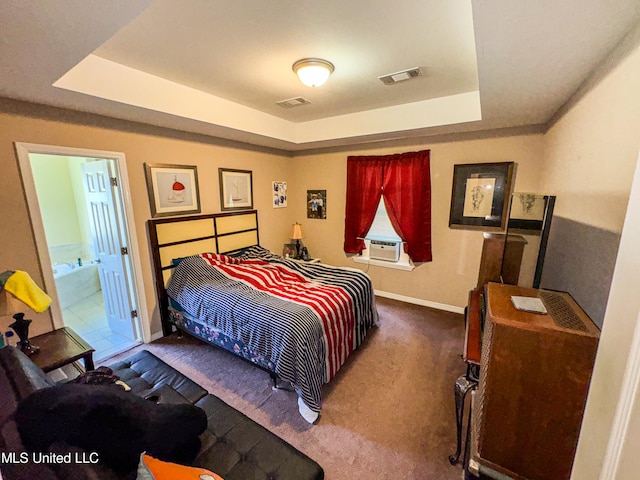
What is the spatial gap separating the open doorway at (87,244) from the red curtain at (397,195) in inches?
115

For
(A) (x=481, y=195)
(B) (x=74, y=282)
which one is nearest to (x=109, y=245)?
(B) (x=74, y=282)

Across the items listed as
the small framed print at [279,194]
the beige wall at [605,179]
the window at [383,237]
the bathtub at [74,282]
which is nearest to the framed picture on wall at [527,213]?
the beige wall at [605,179]

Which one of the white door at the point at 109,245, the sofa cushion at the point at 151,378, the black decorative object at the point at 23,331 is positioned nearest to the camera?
the sofa cushion at the point at 151,378

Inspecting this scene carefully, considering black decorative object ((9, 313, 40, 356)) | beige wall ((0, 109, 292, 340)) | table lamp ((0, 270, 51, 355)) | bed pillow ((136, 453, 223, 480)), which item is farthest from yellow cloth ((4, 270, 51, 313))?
bed pillow ((136, 453, 223, 480))

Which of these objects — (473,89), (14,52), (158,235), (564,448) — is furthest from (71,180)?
(564,448)

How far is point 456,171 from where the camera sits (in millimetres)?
3242

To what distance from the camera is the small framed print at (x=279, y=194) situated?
4.31 meters

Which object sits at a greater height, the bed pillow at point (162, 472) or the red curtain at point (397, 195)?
the red curtain at point (397, 195)

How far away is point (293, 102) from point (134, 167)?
1.80 metres

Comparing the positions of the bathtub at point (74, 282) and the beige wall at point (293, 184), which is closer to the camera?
the beige wall at point (293, 184)

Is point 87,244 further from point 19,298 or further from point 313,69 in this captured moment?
point 313,69

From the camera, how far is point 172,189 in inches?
116

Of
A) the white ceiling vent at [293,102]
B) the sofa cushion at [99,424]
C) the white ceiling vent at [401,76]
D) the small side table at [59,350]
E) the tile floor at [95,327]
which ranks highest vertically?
the white ceiling vent at [293,102]

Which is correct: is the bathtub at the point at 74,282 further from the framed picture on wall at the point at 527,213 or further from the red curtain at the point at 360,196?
the framed picture on wall at the point at 527,213
